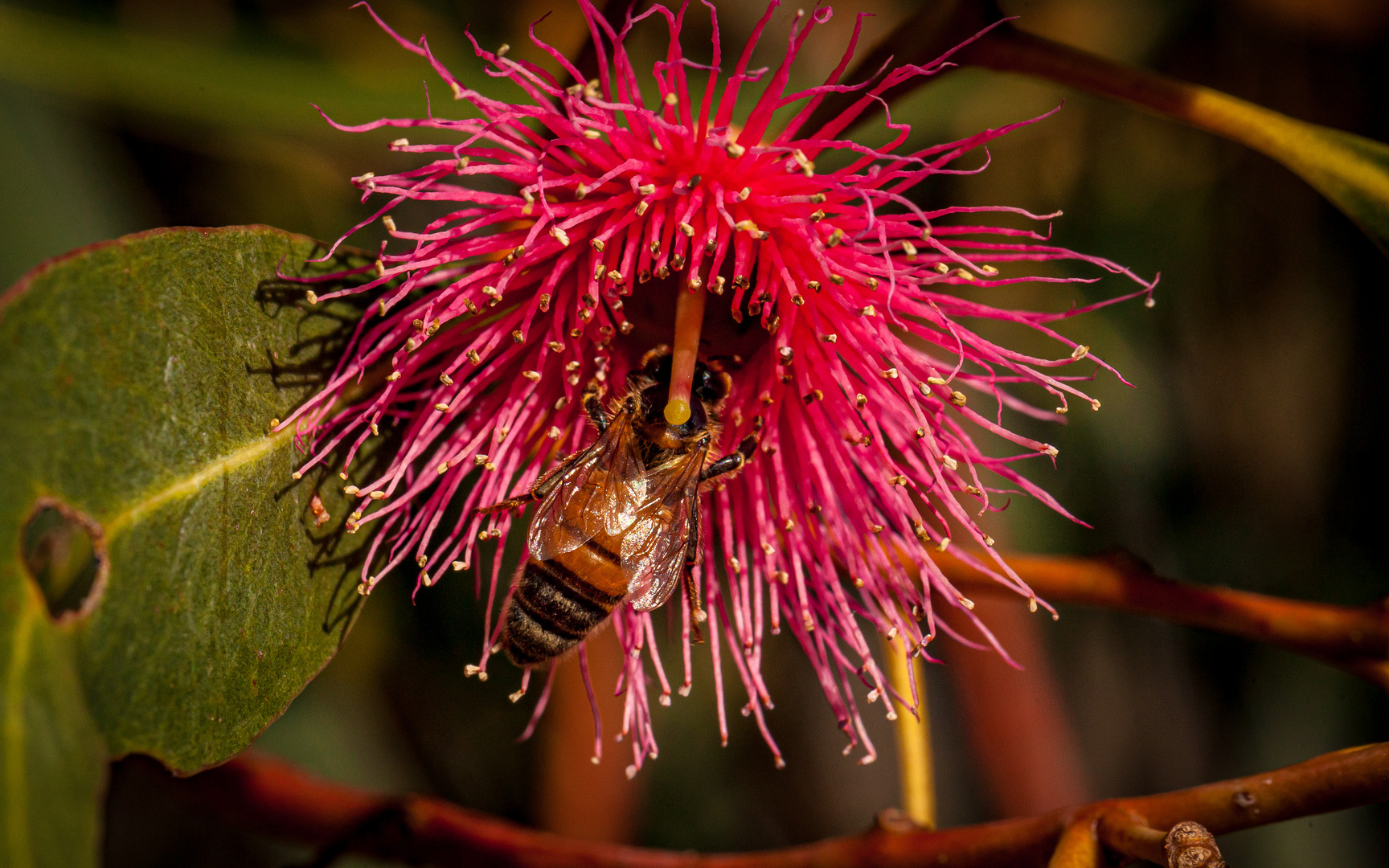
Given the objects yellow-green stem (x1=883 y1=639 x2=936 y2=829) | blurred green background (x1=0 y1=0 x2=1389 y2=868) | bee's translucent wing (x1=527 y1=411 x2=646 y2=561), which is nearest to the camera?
bee's translucent wing (x1=527 y1=411 x2=646 y2=561)

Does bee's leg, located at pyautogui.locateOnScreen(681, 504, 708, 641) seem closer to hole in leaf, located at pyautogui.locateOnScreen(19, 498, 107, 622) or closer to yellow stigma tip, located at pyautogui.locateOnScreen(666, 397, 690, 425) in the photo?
yellow stigma tip, located at pyautogui.locateOnScreen(666, 397, 690, 425)

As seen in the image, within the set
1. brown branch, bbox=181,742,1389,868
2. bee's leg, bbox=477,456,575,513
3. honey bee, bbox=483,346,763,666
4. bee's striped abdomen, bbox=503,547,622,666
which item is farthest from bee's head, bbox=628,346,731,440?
brown branch, bbox=181,742,1389,868

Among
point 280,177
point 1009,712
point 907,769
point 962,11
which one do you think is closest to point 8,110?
point 280,177

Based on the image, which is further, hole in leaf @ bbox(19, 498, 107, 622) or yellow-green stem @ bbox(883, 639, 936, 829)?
yellow-green stem @ bbox(883, 639, 936, 829)

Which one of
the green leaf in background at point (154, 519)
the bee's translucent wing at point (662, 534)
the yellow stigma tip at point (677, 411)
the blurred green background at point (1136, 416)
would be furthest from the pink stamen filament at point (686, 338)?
the blurred green background at point (1136, 416)

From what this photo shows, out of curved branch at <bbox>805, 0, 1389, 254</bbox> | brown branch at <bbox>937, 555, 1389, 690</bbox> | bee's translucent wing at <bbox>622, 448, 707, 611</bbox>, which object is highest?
curved branch at <bbox>805, 0, 1389, 254</bbox>

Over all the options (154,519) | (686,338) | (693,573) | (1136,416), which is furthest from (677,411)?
(1136,416)

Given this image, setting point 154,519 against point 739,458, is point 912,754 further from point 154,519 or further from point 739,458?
point 154,519
